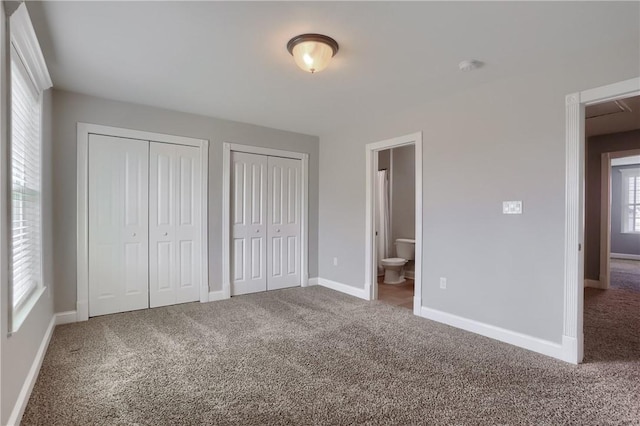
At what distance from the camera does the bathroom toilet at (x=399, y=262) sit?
17.4 ft

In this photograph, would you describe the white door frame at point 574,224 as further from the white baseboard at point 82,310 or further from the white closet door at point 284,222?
the white baseboard at point 82,310

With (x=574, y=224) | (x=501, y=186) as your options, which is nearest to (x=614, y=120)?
(x=501, y=186)

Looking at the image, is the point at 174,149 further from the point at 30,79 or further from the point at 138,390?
the point at 138,390

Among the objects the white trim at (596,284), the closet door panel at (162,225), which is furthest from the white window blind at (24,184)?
the white trim at (596,284)

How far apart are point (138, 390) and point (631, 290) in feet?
21.0

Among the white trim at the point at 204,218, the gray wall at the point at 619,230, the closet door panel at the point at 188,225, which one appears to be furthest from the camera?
the gray wall at the point at 619,230

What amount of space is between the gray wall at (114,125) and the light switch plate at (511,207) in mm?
3004

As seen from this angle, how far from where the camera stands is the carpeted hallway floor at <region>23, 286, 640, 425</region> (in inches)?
73.4

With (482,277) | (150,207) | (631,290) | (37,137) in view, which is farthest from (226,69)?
(631,290)

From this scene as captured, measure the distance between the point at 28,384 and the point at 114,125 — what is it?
8.47ft

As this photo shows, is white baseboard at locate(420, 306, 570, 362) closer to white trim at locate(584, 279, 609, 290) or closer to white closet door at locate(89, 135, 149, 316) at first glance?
white closet door at locate(89, 135, 149, 316)

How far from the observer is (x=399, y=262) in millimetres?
5316

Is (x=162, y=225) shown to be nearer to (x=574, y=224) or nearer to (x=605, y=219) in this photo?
(x=574, y=224)

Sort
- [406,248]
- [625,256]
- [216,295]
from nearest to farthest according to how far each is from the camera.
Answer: [216,295] → [406,248] → [625,256]
